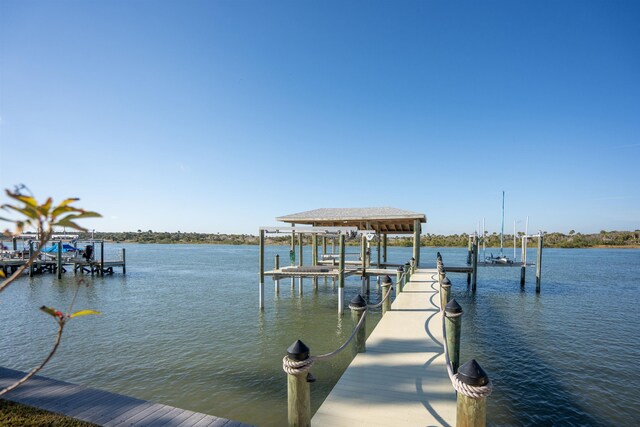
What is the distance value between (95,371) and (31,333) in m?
6.05

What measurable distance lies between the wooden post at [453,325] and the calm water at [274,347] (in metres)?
1.44

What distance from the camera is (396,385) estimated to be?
5.59 m

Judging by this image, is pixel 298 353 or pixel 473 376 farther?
pixel 298 353

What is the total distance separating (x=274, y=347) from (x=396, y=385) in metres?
6.25

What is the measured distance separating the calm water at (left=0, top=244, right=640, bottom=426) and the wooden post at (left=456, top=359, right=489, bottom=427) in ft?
12.7

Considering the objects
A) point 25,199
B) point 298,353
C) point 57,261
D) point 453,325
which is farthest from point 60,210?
point 57,261

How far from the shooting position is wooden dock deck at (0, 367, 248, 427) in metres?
4.50

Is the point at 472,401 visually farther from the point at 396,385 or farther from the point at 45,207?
the point at 45,207

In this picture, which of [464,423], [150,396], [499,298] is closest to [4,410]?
[150,396]

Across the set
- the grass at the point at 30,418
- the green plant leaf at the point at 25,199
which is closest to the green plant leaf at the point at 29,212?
the green plant leaf at the point at 25,199

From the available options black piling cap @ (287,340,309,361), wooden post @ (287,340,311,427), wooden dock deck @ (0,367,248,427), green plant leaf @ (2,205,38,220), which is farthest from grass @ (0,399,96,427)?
green plant leaf @ (2,205,38,220)

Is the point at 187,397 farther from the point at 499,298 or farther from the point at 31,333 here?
the point at 499,298

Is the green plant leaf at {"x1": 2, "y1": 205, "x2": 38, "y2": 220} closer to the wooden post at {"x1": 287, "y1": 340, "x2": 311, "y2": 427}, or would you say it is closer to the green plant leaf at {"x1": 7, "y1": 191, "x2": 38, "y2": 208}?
the green plant leaf at {"x1": 7, "y1": 191, "x2": 38, "y2": 208}

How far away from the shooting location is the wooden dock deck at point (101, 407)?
14.8 feet
